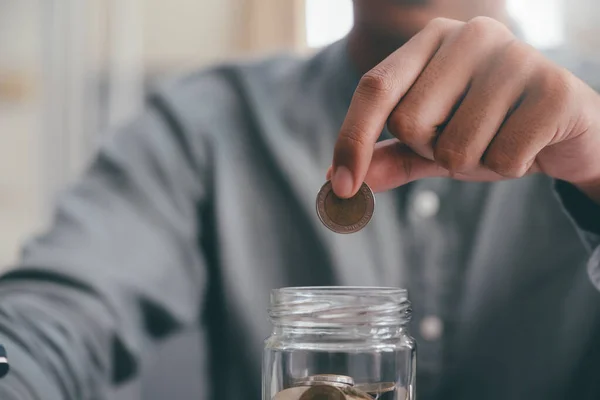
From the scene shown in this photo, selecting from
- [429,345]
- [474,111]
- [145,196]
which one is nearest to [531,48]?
[474,111]

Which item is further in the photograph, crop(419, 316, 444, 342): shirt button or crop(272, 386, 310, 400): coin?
crop(419, 316, 444, 342): shirt button

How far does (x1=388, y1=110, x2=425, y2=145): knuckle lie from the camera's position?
38 centimetres

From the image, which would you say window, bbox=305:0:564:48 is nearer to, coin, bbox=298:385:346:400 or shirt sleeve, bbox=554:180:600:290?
shirt sleeve, bbox=554:180:600:290

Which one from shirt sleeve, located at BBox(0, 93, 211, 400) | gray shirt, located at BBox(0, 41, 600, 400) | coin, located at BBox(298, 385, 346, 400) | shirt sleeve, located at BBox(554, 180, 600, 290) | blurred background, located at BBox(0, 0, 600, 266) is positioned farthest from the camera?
blurred background, located at BBox(0, 0, 600, 266)

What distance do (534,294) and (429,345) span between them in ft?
0.51

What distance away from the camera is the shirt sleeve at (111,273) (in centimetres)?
66

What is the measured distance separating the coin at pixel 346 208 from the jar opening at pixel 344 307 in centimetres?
4

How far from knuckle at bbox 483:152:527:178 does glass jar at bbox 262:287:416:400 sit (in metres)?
0.09

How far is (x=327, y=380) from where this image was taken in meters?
0.39

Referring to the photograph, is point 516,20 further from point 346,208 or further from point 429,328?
point 429,328

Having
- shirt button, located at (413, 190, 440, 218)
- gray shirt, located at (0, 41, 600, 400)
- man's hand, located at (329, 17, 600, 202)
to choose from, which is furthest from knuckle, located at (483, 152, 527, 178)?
shirt button, located at (413, 190, 440, 218)

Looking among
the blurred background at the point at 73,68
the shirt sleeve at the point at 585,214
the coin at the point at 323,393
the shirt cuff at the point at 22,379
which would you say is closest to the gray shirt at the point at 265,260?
the shirt cuff at the point at 22,379

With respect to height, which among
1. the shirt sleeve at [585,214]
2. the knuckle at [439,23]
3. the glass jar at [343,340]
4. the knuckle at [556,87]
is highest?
the knuckle at [439,23]

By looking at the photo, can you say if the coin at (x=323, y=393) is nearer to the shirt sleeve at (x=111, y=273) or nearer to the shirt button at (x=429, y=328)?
the shirt sleeve at (x=111, y=273)
